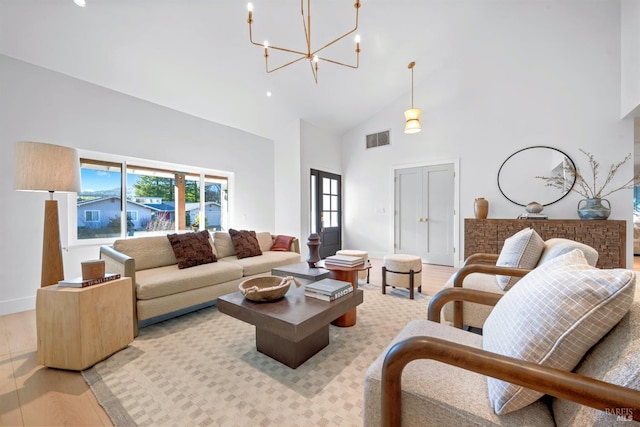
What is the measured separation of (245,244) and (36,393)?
215 centimetres

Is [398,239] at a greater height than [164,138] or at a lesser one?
lesser

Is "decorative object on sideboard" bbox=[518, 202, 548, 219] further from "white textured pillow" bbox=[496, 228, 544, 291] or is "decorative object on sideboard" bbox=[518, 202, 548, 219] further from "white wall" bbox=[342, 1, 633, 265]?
"white textured pillow" bbox=[496, 228, 544, 291]

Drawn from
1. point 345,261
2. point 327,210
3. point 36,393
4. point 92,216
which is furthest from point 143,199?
point 327,210

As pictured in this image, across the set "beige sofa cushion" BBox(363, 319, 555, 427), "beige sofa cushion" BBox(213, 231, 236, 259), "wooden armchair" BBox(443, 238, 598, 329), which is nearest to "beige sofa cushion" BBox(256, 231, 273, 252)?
"beige sofa cushion" BBox(213, 231, 236, 259)

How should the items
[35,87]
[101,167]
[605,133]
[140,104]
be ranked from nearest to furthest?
1. [35,87]
2. [101,167]
3. [140,104]
4. [605,133]

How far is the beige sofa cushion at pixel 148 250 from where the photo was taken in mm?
2680

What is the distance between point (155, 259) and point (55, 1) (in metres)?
2.50

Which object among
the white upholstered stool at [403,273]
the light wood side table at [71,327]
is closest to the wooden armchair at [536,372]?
the light wood side table at [71,327]

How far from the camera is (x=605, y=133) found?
3.63 m

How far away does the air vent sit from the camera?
5.49m

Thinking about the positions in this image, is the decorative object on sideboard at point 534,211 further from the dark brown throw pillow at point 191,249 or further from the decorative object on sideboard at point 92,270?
the decorative object on sideboard at point 92,270

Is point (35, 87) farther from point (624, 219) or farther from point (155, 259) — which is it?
point (624, 219)

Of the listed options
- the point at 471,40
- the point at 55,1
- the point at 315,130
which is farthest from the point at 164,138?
the point at 471,40

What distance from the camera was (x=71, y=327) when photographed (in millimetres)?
1694
